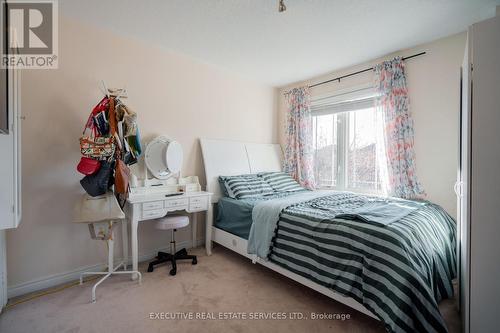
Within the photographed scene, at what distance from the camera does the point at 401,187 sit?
2.75 meters

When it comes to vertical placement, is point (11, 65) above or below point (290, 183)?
above

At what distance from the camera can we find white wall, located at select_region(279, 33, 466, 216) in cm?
246

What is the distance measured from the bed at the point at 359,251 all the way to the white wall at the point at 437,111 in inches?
18.6

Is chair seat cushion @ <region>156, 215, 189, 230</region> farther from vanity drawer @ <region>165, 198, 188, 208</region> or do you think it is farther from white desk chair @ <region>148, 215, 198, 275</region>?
vanity drawer @ <region>165, 198, 188, 208</region>

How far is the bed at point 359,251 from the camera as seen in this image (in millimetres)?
1358

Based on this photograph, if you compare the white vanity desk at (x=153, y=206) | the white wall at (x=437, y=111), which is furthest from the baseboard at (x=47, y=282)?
the white wall at (x=437, y=111)

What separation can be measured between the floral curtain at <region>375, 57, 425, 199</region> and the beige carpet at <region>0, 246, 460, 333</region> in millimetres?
1286

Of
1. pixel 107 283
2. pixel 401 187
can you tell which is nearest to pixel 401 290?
pixel 401 187

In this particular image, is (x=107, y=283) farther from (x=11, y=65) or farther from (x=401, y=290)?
(x=401, y=290)

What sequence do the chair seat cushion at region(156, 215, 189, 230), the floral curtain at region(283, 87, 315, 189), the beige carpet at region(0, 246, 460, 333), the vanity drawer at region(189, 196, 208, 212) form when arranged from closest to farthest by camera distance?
the beige carpet at region(0, 246, 460, 333) < the chair seat cushion at region(156, 215, 189, 230) < the vanity drawer at region(189, 196, 208, 212) < the floral curtain at region(283, 87, 315, 189)

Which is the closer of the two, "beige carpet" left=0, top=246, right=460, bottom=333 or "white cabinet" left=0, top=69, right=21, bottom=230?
"white cabinet" left=0, top=69, right=21, bottom=230

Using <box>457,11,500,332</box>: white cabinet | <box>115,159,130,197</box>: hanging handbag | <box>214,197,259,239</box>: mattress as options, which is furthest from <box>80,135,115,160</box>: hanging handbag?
<box>457,11,500,332</box>: white cabinet

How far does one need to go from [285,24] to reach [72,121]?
2344mm

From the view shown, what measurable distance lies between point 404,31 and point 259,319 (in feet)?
10.2
